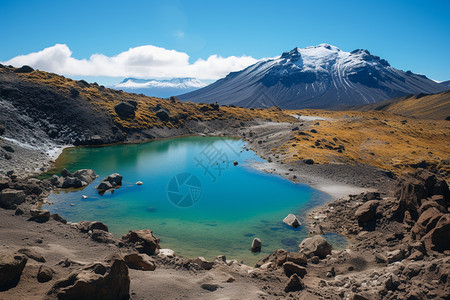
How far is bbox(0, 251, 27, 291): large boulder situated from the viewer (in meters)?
10.3

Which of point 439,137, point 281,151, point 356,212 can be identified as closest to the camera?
point 356,212

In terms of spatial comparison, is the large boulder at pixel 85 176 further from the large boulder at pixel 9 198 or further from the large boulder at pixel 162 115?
the large boulder at pixel 162 115

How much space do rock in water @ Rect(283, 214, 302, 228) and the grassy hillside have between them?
142574 millimetres

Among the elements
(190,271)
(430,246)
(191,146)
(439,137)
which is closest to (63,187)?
(190,271)

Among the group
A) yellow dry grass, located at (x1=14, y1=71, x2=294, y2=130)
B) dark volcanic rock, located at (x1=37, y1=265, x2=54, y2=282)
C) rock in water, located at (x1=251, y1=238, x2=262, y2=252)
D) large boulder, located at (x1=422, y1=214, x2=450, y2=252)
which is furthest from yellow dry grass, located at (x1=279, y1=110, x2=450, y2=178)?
yellow dry grass, located at (x1=14, y1=71, x2=294, y2=130)

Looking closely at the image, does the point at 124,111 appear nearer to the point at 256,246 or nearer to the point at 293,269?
the point at 256,246

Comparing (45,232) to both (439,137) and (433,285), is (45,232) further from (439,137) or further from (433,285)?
(439,137)

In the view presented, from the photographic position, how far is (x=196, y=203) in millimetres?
30750

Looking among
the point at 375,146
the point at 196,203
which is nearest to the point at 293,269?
the point at 196,203

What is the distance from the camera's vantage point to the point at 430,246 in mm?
14953

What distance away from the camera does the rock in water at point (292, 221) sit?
25.0m

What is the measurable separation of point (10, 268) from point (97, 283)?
3278 millimetres

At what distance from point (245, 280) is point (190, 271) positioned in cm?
296

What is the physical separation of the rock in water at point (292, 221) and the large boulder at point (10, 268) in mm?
19803
